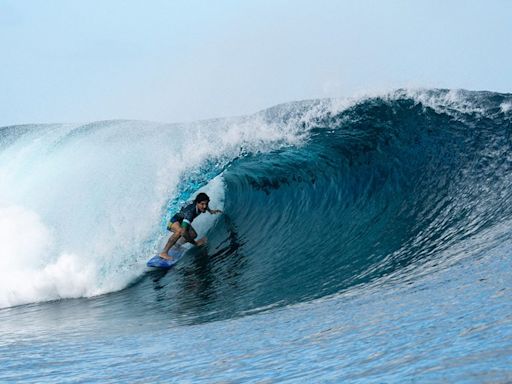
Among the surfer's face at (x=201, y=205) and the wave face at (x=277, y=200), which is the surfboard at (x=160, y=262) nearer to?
the wave face at (x=277, y=200)

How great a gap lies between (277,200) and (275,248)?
2.28 meters

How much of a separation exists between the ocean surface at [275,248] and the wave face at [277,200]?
3 cm

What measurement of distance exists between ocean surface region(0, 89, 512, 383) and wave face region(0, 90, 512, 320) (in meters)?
0.03

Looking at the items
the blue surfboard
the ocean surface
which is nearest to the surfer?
the blue surfboard

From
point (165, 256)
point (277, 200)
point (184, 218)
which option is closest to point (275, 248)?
point (184, 218)

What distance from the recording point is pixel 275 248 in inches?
313

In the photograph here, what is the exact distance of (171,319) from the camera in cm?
524

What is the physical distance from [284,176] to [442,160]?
8.78 feet

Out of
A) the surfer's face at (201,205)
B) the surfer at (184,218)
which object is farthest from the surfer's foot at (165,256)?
the surfer's face at (201,205)

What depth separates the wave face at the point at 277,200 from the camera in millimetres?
6266

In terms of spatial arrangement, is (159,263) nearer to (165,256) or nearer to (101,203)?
(165,256)

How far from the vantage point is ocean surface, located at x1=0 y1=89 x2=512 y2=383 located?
2.86 metres

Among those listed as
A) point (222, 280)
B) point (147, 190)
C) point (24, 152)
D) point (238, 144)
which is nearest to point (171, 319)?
point (222, 280)

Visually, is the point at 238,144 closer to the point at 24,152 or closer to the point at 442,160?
the point at 442,160
